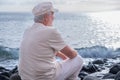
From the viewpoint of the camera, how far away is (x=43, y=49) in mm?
6090

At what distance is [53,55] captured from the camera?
6.15 meters

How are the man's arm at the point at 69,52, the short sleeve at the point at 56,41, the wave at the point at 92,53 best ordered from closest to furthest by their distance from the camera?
the short sleeve at the point at 56,41 < the man's arm at the point at 69,52 < the wave at the point at 92,53

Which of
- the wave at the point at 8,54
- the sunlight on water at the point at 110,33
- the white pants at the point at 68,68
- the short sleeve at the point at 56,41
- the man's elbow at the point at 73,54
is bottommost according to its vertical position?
the sunlight on water at the point at 110,33

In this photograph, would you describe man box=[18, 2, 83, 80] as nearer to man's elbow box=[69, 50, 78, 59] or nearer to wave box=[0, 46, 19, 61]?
man's elbow box=[69, 50, 78, 59]

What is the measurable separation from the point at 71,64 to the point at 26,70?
0.70 metres

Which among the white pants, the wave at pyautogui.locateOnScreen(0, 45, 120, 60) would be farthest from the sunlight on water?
the white pants

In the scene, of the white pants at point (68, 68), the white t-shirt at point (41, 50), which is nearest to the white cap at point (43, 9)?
the white t-shirt at point (41, 50)

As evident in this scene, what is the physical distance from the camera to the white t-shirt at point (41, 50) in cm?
607

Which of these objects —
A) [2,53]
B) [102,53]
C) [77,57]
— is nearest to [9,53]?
[2,53]

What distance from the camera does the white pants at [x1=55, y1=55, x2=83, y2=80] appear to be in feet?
20.4

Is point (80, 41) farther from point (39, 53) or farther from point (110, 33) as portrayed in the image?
point (39, 53)

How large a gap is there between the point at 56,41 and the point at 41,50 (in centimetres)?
26

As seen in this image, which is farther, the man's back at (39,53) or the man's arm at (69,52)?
the man's arm at (69,52)

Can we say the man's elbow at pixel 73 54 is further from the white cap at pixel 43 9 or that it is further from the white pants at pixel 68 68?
the white cap at pixel 43 9
